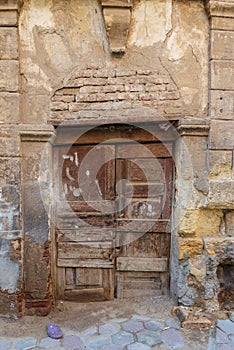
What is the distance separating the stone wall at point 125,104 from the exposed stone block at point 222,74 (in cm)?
1

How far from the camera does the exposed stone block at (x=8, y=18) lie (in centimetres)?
288

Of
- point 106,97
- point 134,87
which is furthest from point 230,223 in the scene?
point 106,97

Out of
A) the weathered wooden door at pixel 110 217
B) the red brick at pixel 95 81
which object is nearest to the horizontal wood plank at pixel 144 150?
the weathered wooden door at pixel 110 217

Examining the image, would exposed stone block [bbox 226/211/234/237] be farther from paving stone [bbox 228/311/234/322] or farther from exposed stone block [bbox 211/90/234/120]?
exposed stone block [bbox 211/90/234/120]

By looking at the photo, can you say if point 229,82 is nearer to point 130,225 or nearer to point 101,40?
point 101,40

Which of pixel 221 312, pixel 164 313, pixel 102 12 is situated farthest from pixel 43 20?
pixel 221 312

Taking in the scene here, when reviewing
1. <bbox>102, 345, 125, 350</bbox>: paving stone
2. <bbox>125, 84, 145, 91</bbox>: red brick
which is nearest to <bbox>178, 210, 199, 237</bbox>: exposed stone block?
<bbox>102, 345, 125, 350</bbox>: paving stone

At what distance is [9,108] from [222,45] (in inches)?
90.5

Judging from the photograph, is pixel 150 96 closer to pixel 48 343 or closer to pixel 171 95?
pixel 171 95

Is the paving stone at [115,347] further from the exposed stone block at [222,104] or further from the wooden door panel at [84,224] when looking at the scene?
the exposed stone block at [222,104]

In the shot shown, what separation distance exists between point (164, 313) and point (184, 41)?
9.59ft

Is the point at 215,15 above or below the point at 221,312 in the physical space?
above

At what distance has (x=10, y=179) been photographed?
295 cm

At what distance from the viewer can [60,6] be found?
2.97m
